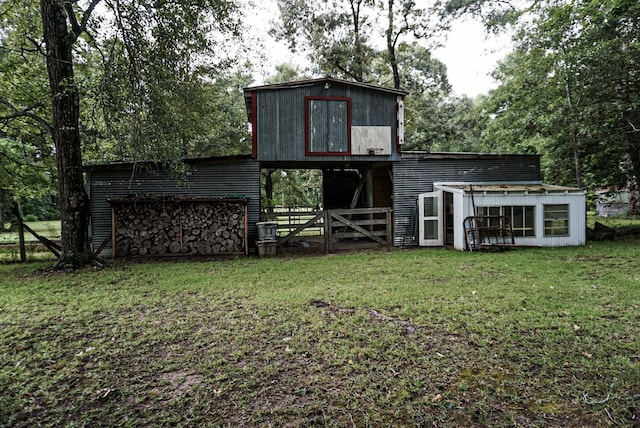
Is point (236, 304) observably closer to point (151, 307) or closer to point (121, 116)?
point (151, 307)

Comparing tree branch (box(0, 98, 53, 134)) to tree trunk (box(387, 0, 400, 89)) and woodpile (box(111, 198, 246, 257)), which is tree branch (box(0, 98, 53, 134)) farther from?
tree trunk (box(387, 0, 400, 89))

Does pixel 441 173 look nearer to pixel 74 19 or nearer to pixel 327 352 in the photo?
pixel 327 352

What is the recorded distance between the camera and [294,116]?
1086 cm

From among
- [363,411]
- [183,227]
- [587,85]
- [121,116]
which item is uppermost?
[587,85]

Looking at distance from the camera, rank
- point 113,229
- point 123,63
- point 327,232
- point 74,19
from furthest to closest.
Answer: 1. point 327,232
2. point 113,229
3. point 74,19
4. point 123,63

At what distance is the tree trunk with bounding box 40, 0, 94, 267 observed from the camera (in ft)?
25.6

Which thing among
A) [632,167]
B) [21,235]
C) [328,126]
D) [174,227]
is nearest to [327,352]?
[174,227]

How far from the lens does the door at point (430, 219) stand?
1113 centimetres

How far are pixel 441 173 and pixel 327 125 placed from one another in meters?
4.22

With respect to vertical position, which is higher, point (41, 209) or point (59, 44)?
point (59, 44)

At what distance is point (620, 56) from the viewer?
9.51m

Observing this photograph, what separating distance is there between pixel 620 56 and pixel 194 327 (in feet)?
40.9

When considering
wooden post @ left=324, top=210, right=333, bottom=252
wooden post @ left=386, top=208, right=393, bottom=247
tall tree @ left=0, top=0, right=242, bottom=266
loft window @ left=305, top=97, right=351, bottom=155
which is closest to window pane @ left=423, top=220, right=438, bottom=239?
wooden post @ left=386, top=208, right=393, bottom=247

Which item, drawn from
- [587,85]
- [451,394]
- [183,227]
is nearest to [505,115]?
[587,85]
